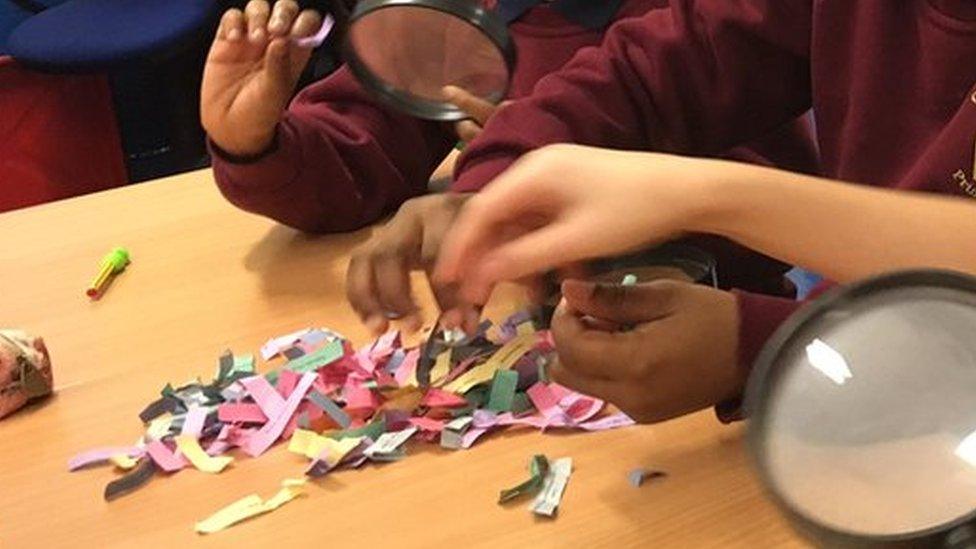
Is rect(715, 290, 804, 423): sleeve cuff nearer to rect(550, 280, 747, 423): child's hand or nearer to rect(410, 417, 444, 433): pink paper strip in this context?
rect(550, 280, 747, 423): child's hand

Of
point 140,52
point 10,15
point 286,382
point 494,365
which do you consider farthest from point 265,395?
point 10,15

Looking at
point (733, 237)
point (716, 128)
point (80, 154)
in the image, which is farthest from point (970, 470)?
point (80, 154)

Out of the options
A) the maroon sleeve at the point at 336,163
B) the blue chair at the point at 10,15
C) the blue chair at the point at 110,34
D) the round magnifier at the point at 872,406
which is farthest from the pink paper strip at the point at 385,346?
the blue chair at the point at 10,15

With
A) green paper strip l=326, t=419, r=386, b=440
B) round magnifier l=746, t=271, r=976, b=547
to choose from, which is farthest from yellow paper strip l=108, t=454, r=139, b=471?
round magnifier l=746, t=271, r=976, b=547

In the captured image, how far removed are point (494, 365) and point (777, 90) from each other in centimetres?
28

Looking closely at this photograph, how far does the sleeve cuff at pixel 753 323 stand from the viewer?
26.5 inches

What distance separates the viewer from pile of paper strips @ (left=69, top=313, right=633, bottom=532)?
28.9 inches

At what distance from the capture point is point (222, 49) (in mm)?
1034

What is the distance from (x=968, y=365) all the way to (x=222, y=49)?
2.38ft

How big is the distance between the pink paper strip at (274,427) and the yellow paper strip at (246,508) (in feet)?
0.15

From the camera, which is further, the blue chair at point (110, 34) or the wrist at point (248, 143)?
the blue chair at point (110, 34)

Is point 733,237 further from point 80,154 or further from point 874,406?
point 80,154

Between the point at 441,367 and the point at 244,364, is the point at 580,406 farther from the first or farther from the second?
the point at 244,364

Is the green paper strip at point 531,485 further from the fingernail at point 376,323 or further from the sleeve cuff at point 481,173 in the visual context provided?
the sleeve cuff at point 481,173
